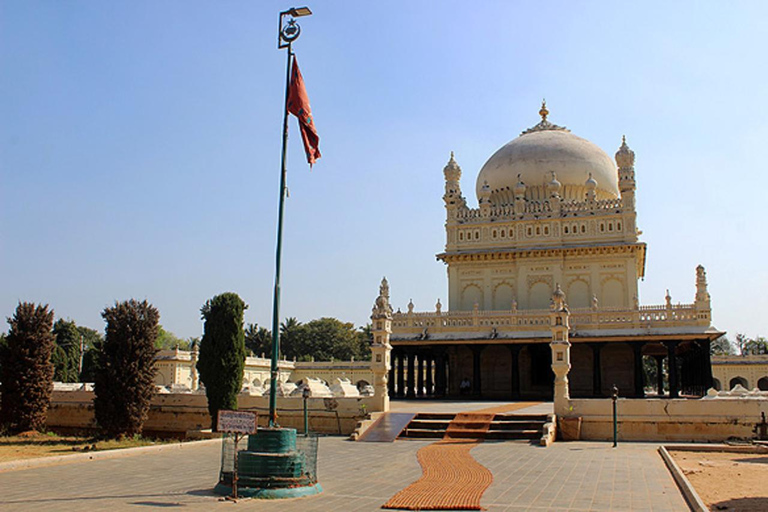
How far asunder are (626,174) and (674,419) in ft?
73.7

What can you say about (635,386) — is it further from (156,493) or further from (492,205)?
(156,493)

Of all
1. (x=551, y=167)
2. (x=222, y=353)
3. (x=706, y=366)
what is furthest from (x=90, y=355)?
(x=706, y=366)

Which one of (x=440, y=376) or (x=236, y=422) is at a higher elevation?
(x=440, y=376)

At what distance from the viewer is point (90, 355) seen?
4669 centimetres

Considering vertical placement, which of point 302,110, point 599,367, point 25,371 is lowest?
point 25,371

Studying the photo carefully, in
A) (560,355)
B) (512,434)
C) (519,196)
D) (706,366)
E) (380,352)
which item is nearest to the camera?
(512,434)

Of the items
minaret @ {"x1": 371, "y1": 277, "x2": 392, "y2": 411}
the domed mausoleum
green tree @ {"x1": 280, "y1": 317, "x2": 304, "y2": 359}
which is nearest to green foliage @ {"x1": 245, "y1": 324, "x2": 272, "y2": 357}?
green tree @ {"x1": 280, "y1": 317, "x2": 304, "y2": 359}

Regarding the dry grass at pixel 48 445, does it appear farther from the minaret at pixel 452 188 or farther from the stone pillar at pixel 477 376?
the minaret at pixel 452 188

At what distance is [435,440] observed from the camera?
2066cm

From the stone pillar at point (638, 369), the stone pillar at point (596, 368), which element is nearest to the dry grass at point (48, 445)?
the stone pillar at point (596, 368)

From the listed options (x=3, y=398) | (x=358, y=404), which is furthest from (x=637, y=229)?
(x=3, y=398)

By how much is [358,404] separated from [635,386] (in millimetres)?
16894

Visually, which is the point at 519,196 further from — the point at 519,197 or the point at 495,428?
the point at 495,428

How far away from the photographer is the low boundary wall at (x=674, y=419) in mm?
21031
